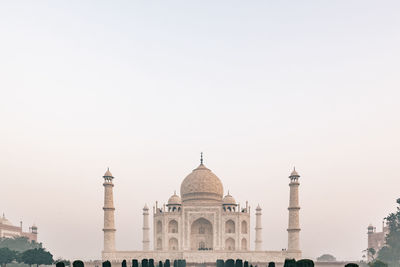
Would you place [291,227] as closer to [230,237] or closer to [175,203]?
[230,237]

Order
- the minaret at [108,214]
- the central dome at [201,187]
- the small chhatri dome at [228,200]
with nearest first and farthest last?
the minaret at [108,214]
the small chhatri dome at [228,200]
the central dome at [201,187]

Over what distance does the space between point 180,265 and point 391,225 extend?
20.5 m

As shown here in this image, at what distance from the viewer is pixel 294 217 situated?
42469 mm

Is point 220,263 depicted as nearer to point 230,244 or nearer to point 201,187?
point 230,244

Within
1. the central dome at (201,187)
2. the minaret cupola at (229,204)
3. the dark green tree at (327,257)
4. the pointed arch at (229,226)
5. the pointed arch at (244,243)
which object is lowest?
the dark green tree at (327,257)

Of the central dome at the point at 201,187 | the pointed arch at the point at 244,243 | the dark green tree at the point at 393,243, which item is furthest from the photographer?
the central dome at the point at 201,187

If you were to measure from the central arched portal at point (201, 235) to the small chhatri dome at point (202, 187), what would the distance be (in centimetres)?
308

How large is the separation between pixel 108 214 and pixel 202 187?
1143cm

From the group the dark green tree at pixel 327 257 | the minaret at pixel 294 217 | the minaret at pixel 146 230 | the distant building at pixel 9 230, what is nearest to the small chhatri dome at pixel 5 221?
the distant building at pixel 9 230

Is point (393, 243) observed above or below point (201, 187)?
below

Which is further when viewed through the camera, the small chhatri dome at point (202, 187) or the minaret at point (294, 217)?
the small chhatri dome at point (202, 187)

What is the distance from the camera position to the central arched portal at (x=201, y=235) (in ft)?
153

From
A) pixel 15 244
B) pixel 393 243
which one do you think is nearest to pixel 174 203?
pixel 15 244

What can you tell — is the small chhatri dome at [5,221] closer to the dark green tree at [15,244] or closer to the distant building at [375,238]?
the dark green tree at [15,244]
